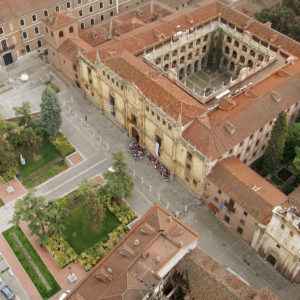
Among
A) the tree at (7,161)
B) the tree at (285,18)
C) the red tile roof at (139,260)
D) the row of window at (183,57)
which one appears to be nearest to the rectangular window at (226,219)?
the red tile roof at (139,260)

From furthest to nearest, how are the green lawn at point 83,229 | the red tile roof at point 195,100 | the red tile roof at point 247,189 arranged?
1. the red tile roof at point 195,100
2. the green lawn at point 83,229
3. the red tile roof at point 247,189

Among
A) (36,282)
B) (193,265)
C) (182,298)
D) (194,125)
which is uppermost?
(194,125)

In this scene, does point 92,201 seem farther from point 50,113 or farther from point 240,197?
point 240,197

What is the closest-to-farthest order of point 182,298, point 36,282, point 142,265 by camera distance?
1. point 142,265
2. point 182,298
3. point 36,282

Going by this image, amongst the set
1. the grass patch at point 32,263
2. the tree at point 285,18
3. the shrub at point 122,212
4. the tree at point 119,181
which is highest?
the tree at point 285,18

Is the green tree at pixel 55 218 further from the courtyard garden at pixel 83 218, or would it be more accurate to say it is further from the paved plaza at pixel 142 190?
the paved plaza at pixel 142 190

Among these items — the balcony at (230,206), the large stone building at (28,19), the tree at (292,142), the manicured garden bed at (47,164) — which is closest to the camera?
the balcony at (230,206)

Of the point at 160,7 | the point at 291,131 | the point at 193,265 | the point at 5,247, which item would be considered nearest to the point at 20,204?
the point at 5,247

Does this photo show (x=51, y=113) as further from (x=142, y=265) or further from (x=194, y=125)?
(x=142, y=265)
